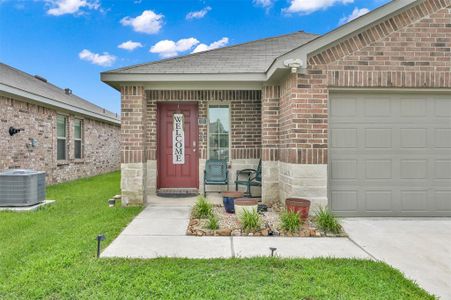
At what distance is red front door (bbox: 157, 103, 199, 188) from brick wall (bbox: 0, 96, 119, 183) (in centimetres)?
410

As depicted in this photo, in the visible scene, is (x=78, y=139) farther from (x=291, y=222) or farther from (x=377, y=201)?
(x=377, y=201)

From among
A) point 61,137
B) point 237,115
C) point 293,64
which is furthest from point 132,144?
point 61,137

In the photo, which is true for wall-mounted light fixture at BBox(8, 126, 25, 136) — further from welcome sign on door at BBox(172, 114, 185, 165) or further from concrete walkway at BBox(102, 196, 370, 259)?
concrete walkway at BBox(102, 196, 370, 259)

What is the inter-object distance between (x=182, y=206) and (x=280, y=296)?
4.11 metres

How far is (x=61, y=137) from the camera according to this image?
1128 cm

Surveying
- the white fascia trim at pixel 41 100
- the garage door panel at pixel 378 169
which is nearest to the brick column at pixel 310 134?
the garage door panel at pixel 378 169

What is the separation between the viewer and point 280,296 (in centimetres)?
274

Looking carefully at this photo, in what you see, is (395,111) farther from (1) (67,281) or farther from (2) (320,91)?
(1) (67,281)

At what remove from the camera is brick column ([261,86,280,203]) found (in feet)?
22.0

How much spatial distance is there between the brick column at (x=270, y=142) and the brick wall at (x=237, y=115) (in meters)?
0.89

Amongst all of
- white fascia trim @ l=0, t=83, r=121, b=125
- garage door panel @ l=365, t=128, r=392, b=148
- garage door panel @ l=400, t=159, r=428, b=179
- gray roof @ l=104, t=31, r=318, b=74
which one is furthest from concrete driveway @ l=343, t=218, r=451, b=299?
white fascia trim @ l=0, t=83, r=121, b=125

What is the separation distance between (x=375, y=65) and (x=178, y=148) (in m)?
4.77

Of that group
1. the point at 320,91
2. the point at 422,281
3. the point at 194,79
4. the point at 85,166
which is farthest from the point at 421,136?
the point at 85,166

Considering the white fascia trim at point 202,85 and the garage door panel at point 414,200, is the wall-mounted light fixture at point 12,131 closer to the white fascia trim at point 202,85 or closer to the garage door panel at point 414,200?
the white fascia trim at point 202,85
